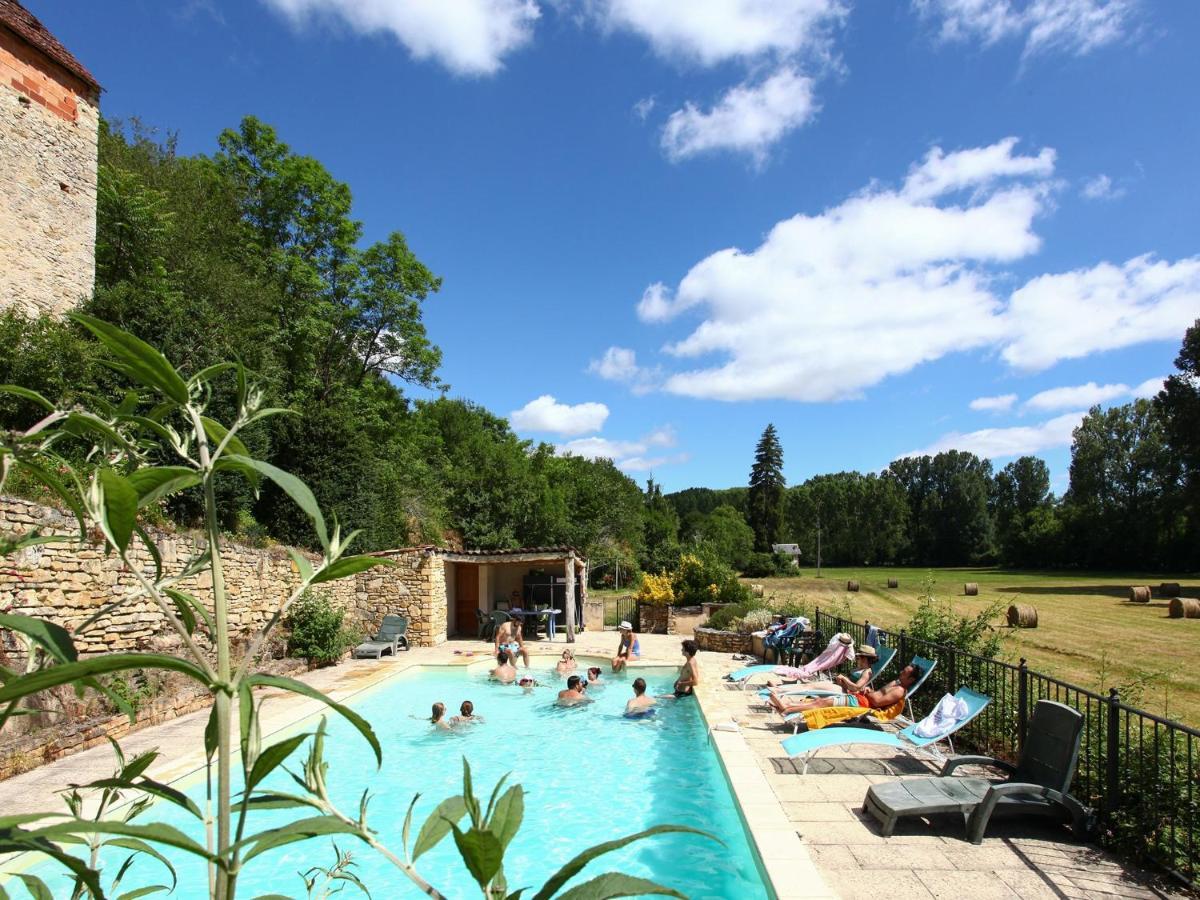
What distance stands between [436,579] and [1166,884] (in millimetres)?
15864

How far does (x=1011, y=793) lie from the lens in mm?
5520

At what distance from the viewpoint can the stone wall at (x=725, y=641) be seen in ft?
51.9

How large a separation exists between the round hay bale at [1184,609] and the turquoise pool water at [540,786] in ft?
68.9

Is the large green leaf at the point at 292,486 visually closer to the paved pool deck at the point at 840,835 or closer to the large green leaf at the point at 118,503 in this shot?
the large green leaf at the point at 118,503

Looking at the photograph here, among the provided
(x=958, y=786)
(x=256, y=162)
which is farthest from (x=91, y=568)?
(x=256, y=162)

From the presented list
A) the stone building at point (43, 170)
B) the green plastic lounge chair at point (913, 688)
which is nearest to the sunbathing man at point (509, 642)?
the green plastic lounge chair at point (913, 688)

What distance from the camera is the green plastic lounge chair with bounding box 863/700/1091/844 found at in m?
5.46

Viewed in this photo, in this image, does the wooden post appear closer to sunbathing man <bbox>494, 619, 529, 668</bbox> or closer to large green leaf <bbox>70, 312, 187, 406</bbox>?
sunbathing man <bbox>494, 619, 529, 668</bbox>

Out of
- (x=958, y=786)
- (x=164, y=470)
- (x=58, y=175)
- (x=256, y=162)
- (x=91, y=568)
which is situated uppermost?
(x=256, y=162)

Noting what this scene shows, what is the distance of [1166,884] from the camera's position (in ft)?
15.7

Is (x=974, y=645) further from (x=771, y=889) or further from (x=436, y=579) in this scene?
(x=436, y=579)

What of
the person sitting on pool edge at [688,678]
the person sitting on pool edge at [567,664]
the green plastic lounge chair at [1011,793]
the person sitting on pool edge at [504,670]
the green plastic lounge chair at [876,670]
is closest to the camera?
the green plastic lounge chair at [1011,793]

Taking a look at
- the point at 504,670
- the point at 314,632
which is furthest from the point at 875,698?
the point at 314,632

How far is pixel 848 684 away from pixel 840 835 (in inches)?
168
